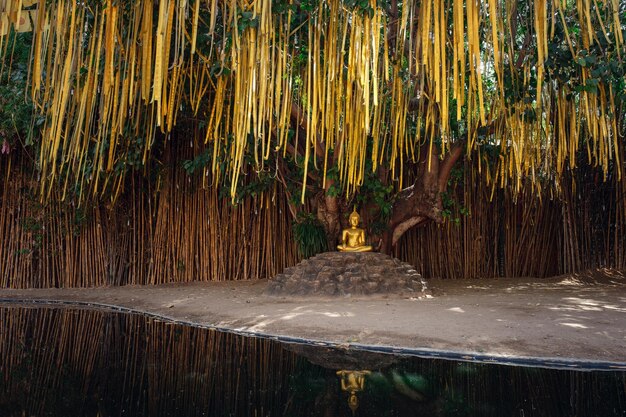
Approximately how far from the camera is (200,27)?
11.0 feet

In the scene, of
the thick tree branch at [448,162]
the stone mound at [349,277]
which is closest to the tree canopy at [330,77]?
the thick tree branch at [448,162]

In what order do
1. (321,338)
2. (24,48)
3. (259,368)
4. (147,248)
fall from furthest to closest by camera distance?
(147,248), (24,48), (321,338), (259,368)

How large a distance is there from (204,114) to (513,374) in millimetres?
3546

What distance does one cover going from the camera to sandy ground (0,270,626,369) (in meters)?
2.26

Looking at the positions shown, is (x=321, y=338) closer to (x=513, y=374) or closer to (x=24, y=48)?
(x=513, y=374)

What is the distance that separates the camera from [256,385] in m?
1.82

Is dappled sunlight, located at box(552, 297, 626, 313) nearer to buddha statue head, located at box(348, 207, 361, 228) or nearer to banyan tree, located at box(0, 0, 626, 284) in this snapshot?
banyan tree, located at box(0, 0, 626, 284)

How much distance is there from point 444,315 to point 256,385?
144cm

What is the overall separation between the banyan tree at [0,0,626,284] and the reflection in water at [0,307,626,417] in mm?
769

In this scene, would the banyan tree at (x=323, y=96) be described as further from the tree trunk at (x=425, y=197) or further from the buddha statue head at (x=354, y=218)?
the buddha statue head at (x=354, y=218)

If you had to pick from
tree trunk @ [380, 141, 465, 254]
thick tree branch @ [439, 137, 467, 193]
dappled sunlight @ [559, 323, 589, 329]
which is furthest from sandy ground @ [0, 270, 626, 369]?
thick tree branch @ [439, 137, 467, 193]

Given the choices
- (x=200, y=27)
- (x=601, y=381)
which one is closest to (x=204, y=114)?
(x=200, y=27)

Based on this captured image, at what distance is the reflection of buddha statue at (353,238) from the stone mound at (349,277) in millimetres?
163

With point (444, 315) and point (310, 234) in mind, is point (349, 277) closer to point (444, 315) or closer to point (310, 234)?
point (310, 234)
